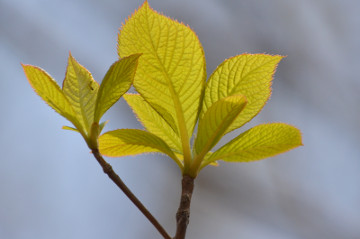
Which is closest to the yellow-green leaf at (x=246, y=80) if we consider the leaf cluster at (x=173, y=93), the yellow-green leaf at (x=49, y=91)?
the leaf cluster at (x=173, y=93)

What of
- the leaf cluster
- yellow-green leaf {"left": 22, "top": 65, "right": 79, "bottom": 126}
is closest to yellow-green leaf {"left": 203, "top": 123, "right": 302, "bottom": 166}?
the leaf cluster

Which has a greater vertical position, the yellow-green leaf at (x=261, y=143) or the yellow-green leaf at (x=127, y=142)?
the yellow-green leaf at (x=261, y=143)

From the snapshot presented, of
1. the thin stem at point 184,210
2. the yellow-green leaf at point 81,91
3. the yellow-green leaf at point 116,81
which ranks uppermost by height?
the yellow-green leaf at point 116,81

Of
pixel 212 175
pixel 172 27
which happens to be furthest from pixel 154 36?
pixel 212 175

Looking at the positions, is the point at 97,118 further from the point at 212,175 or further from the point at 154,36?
the point at 212,175

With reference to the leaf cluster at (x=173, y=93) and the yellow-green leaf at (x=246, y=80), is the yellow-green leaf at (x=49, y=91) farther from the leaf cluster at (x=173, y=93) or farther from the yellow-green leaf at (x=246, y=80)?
the yellow-green leaf at (x=246, y=80)

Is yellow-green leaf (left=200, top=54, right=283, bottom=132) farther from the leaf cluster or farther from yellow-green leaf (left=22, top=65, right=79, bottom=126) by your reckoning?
yellow-green leaf (left=22, top=65, right=79, bottom=126)

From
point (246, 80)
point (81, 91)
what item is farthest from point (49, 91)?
point (246, 80)

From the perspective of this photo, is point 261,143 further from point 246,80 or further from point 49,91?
point 49,91
